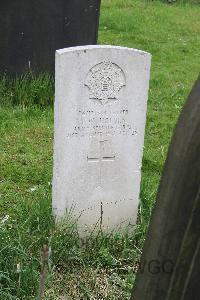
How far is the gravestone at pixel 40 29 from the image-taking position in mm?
6391

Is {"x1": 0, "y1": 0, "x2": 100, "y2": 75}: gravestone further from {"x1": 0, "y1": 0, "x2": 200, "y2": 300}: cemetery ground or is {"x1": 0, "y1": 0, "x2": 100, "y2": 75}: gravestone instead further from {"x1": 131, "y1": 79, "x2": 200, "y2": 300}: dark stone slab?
{"x1": 131, "y1": 79, "x2": 200, "y2": 300}: dark stone slab

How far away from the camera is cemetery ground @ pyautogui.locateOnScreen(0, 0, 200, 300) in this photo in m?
3.43

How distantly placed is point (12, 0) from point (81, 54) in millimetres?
3087

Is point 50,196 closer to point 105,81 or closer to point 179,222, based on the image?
point 105,81

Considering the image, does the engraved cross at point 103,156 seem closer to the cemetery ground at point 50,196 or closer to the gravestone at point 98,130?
the gravestone at point 98,130

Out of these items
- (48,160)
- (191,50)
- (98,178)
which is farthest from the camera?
(191,50)

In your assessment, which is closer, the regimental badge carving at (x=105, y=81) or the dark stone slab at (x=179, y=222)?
the dark stone slab at (x=179, y=222)

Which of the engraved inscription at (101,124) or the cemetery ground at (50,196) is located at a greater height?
the engraved inscription at (101,124)

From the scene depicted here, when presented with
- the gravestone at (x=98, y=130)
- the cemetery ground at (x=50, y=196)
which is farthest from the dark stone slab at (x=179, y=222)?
the gravestone at (x=98, y=130)

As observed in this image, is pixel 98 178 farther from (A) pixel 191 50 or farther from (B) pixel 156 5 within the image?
(B) pixel 156 5

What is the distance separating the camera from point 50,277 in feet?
11.1

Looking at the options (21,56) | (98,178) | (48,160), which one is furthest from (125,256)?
(21,56)

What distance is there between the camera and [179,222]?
4.56ft

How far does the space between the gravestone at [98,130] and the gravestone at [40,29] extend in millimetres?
3037
